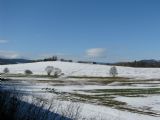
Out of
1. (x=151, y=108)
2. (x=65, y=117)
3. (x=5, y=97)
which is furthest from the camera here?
(x=151, y=108)

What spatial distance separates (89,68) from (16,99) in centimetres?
14884

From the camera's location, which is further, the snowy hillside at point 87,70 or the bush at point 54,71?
the snowy hillside at point 87,70

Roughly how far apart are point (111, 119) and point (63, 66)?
453ft

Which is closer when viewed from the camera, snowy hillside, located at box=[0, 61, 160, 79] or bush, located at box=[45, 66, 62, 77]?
bush, located at box=[45, 66, 62, 77]

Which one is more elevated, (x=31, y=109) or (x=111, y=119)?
(x=31, y=109)

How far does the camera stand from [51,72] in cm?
13088

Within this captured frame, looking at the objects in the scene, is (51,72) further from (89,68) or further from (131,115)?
(131,115)

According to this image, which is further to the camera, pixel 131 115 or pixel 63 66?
pixel 63 66

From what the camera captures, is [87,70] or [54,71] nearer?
[54,71]

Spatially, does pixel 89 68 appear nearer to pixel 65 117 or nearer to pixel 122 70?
pixel 122 70

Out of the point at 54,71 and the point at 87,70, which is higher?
the point at 87,70

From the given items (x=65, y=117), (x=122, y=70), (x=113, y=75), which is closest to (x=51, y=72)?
(x=113, y=75)

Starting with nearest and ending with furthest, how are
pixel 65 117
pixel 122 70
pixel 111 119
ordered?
pixel 65 117, pixel 111 119, pixel 122 70

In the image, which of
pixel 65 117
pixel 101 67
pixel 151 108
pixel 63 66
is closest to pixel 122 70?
pixel 101 67
